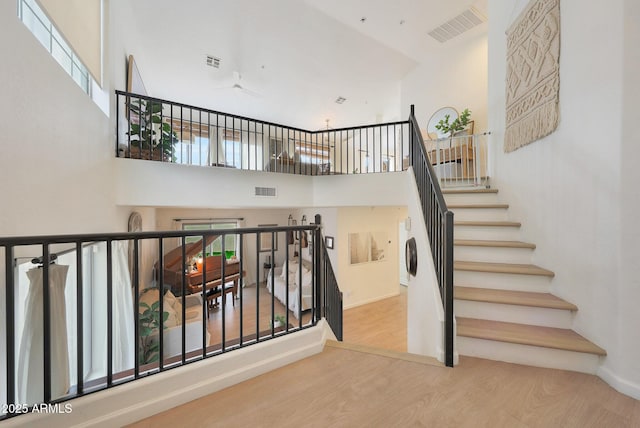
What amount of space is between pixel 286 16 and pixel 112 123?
9.89 ft

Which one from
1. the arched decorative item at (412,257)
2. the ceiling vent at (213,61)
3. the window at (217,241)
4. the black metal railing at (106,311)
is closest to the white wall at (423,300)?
the arched decorative item at (412,257)

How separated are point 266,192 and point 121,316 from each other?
2.56 metres

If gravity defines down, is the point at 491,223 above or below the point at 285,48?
below

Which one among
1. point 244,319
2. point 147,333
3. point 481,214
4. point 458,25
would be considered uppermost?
point 458,25

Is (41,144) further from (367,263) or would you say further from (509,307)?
(367,263)

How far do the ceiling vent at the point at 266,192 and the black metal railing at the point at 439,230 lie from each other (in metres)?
2.50

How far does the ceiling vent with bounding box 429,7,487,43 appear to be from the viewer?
4.31m

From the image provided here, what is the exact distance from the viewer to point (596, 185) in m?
1.67

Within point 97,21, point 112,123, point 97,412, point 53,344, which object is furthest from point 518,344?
point 97,21

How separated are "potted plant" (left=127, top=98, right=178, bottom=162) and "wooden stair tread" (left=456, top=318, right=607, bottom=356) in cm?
408

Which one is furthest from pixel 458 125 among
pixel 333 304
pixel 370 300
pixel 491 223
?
pixel 370 300

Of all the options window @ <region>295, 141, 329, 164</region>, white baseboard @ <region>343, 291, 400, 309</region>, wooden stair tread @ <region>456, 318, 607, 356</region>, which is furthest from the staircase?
white baseboard @ <region>343, 291, 400, 309</region>

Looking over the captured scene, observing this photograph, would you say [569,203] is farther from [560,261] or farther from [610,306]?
[610,306]

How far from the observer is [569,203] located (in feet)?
6.34
